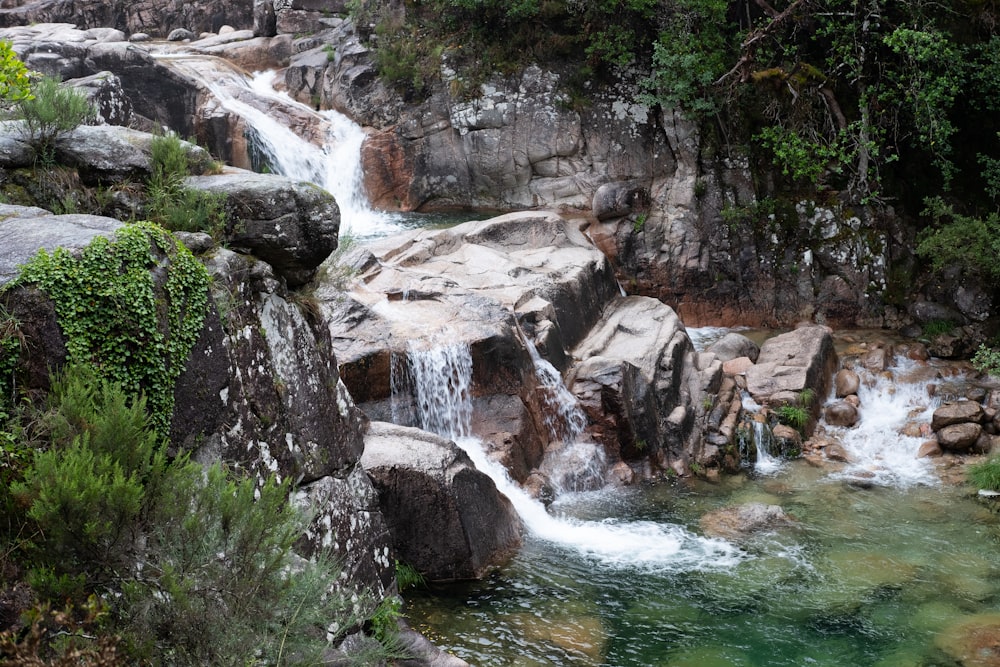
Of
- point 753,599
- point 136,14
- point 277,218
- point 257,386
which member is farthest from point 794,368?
point 136,14

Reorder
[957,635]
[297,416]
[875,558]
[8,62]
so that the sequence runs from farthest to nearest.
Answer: [875,558], [957,635], [297,416], [8,62]

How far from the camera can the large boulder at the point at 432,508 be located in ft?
27.1

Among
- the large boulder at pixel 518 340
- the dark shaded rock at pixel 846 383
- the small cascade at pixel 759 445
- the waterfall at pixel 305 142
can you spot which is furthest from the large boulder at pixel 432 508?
the waterfall at pixel 305 142

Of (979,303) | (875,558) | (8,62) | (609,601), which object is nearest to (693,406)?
(875,558)

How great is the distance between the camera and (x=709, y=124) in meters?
16.4

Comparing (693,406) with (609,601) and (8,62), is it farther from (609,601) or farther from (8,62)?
(8,62)

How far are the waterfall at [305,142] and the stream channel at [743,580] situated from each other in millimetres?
8694

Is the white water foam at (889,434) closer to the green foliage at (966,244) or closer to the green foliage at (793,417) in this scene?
the green foliage at (793,417)

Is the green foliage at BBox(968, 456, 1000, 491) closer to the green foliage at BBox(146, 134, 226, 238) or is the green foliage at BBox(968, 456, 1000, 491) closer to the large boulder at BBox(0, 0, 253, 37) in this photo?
the green foliage at BBox(146, 134, 226, 238)

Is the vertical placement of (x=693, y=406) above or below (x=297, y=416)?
below

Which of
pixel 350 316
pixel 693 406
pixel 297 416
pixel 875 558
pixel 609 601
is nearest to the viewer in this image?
pixel 297 416

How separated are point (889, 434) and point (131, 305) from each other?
11.1 metres

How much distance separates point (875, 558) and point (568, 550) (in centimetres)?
332

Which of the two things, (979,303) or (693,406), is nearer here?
(693,406)
